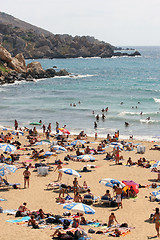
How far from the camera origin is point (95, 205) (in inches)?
645

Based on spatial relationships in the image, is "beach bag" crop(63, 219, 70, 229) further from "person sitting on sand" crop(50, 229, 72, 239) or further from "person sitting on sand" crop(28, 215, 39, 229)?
"person sitting on sand" crop(28, 215, 39, 229)

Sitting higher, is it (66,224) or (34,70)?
(34,70)

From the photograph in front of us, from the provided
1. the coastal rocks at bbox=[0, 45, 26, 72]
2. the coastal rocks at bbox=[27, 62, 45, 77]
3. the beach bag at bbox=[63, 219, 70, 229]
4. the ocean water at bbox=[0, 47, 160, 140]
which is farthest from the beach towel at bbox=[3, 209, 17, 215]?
the coastal rocks at bbox=[27, 62, 45, 77]

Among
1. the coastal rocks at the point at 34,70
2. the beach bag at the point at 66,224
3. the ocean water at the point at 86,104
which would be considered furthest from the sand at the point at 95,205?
the coastal rocks at the point at 34,70

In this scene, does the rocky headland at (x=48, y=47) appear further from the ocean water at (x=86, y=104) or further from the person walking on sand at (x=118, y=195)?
the person walking on sand at (x=118, y=195)

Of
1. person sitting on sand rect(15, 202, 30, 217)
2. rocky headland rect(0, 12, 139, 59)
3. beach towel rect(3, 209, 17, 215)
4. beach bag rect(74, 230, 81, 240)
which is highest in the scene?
rocky headland rect(0, 12, 139, 59)

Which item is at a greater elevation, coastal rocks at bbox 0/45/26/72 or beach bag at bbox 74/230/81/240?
coastal rocks at bbox 0/45/26/72

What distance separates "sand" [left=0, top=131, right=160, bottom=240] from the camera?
1275cm

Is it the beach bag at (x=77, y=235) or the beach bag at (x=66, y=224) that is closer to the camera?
the beach bag at (x=77, y=235)

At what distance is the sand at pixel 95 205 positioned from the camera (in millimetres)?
12750

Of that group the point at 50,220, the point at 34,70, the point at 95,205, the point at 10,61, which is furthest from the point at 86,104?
the point at 50,220

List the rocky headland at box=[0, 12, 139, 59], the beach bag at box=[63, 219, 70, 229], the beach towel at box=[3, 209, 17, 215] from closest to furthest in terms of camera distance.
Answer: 1. the beach bag at box=[63, 219, 70, 229]
2. the beach towel at box=[3, 209, 17, 215]
3. the rocky headland at box=[0, 12, 139, 59]

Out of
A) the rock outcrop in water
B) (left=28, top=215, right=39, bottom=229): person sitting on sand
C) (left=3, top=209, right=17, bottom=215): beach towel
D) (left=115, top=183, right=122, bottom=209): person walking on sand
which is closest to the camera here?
(left=28, top=215, right=39, bottom=229): person sitting on sand

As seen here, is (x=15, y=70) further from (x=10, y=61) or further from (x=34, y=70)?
(x=34, y=70)
